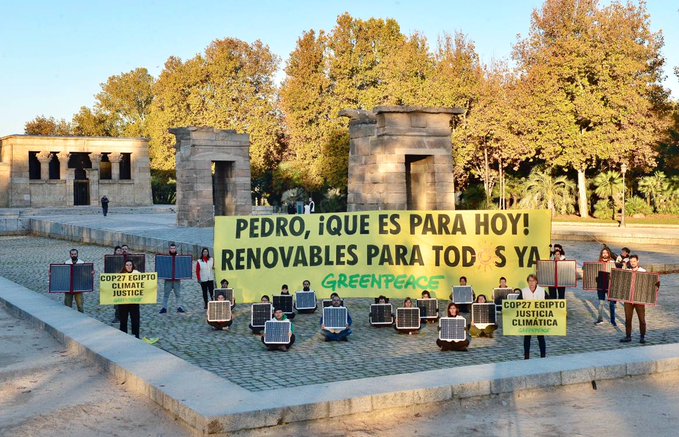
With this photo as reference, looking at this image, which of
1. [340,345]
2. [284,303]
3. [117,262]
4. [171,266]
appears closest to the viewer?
[340,345]

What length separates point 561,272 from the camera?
1758 cm

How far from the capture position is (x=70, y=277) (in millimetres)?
18609

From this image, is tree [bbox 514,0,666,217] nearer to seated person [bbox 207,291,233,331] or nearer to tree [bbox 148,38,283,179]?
tree [bbox 148,38,283,179]

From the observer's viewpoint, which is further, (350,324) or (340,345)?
(350,324)

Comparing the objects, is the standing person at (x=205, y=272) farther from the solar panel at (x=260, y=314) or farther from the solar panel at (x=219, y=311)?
the solar panel at (x=260, y=314)

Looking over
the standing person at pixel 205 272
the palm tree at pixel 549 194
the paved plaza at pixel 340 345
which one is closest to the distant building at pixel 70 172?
the palm tree at pixel 549 194

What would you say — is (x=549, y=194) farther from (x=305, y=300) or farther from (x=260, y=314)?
(x=260, y=314)

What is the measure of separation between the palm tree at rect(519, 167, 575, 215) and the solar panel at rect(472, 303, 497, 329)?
132 feet

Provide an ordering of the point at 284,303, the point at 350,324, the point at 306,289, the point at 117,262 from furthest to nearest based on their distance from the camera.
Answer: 1. the point at 117,262
2. the point at 306,289
3. the point at 284,303
4. the point at 350,324

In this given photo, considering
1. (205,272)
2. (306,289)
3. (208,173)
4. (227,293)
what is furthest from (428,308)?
(208,173)

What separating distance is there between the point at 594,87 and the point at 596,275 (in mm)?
37464

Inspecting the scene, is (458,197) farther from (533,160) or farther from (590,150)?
(590,150)

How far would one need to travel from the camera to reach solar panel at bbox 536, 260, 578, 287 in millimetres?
17469

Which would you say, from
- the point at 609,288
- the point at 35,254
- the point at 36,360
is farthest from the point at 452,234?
the point at 35,254
